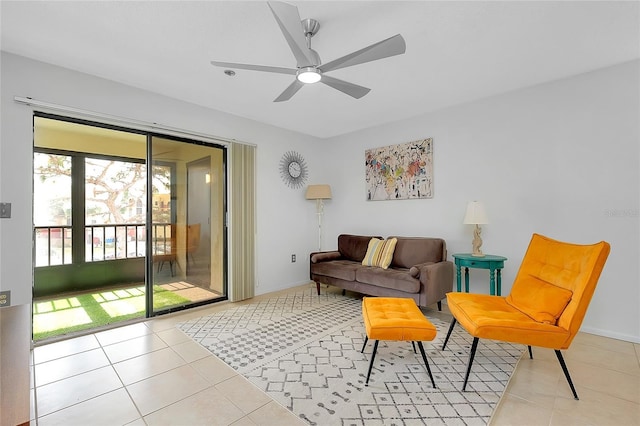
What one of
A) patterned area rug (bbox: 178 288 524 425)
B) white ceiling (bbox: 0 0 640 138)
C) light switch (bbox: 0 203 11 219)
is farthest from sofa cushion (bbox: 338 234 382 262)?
light switch (bbox: 0 203 11 219)

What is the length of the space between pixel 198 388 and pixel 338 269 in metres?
2.28

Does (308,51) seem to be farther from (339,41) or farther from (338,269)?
(338,269)

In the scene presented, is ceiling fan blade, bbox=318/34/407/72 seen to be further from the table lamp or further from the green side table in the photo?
the green side table

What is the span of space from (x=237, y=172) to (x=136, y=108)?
1.34 metres

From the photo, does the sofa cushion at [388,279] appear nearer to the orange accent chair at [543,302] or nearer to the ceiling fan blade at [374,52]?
the orange accent chair at [543,302]

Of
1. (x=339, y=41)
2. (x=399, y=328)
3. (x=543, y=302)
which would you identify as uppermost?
(x=339, y=41)

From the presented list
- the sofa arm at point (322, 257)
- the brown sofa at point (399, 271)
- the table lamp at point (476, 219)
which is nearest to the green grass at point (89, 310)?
the sofa arm at point (322, 257)

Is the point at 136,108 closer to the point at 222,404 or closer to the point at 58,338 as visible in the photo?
the point at 58,338

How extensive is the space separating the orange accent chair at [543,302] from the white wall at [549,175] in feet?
3.07

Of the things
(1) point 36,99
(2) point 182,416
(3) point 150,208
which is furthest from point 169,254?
(2) point 182,416

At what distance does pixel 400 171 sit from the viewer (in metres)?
4.27

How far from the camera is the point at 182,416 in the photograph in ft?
5.54

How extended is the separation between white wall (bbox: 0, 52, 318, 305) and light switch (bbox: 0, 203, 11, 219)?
0.10 feet

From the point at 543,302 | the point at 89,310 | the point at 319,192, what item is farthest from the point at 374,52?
the point at 89,310
